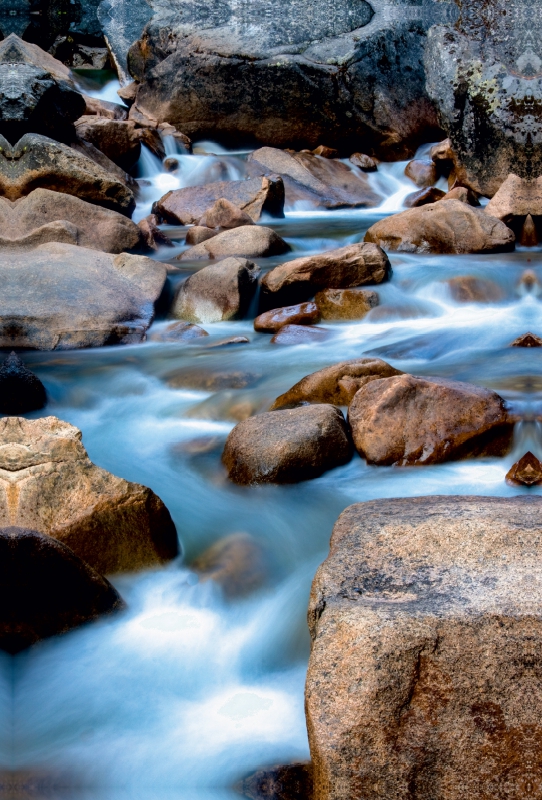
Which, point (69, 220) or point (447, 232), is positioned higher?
point (69, 220)

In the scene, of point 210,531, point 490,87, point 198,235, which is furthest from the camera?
point 490,87

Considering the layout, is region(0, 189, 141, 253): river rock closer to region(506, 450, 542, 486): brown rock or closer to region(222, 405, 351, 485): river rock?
region(222, 405, 351, 485): river rock

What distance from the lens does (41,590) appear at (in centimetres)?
279

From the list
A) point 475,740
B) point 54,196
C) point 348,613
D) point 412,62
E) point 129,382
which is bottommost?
point 129,382

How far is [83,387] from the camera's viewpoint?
6.37m

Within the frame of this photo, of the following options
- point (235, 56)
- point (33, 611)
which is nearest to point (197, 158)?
point (235, 56)

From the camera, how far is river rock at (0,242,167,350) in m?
7.25

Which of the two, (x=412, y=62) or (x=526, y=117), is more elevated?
(x=412, y=62)

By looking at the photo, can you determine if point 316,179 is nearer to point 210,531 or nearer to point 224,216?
point 224,216

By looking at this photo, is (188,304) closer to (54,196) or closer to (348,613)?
(54,196)

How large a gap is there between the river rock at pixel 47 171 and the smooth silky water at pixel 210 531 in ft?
11.3

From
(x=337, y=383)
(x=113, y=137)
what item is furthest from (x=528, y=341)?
(x=113, y=137)

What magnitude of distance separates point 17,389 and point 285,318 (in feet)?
9.57

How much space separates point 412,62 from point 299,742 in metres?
16.3
